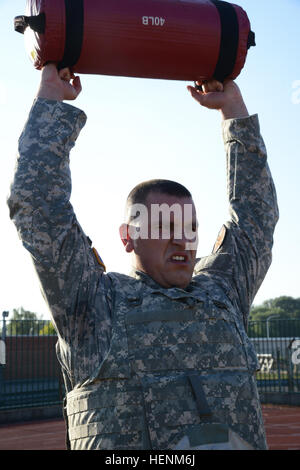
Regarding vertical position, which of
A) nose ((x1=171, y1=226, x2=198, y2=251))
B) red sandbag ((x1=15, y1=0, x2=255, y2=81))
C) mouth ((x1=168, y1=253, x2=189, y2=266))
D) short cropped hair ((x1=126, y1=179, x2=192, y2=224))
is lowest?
mouth ((x1=168, y1=253, x2=189, y2=266))

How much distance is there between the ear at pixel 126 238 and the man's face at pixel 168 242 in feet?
0.21

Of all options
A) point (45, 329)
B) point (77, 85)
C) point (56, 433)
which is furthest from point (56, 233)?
point (45, 329)

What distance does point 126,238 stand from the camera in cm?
269

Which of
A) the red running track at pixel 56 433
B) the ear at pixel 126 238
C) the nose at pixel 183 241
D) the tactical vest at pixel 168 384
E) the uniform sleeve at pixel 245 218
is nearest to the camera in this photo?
the tactical vest at pixel 168 384

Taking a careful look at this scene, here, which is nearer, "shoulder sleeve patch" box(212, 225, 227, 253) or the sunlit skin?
the sunlit skin

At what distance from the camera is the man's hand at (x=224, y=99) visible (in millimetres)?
3043

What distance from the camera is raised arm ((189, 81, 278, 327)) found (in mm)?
2795

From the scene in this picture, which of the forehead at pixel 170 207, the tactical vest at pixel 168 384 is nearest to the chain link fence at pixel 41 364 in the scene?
the forehead at pixel 170 207

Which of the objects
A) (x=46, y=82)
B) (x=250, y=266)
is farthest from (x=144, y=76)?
(x=250, y=266)

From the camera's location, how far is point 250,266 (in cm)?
282

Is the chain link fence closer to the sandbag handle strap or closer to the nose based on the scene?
the sandbag handle strap

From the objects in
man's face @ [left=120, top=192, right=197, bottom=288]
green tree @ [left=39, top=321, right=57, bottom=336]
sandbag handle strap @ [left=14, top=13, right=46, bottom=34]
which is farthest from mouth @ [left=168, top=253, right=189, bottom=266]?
green tree @ [left=39, top=321, right=57, bottom=336]

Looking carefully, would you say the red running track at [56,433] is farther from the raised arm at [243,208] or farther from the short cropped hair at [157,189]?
the short cropped hair at [157,189]

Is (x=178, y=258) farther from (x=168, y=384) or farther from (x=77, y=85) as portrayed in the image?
(x=77, y=85)
